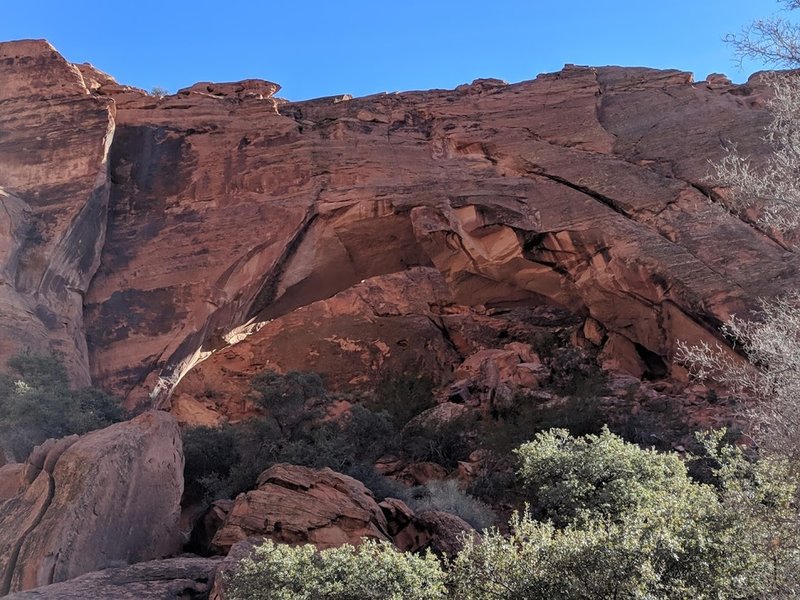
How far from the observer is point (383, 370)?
23.3 meters

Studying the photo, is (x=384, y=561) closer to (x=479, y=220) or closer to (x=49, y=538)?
(x=49, y=538)

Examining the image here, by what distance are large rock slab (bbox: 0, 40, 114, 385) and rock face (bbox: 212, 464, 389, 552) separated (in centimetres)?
584

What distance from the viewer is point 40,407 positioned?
10.7m

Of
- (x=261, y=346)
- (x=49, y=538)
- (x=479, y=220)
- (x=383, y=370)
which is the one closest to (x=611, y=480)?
(x=49, y=538)

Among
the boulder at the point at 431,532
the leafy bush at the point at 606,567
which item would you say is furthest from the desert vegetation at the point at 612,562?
the boulder at the point at 431,532

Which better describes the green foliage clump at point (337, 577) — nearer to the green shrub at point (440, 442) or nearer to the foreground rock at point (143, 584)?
the foreground rock at point (143, 584)

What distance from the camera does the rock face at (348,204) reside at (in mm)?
14148

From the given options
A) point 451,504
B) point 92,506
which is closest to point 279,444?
point 451,504

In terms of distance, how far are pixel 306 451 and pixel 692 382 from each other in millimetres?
8902

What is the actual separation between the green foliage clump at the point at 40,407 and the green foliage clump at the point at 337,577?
585 cm

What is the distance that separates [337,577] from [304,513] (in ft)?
8.43

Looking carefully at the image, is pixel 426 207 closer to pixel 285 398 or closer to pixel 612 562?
pixel 285 398

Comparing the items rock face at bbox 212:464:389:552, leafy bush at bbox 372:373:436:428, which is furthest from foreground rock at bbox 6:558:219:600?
leafy bush at bbox 372:373:436:428

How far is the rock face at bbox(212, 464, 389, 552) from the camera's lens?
816 centimetres
